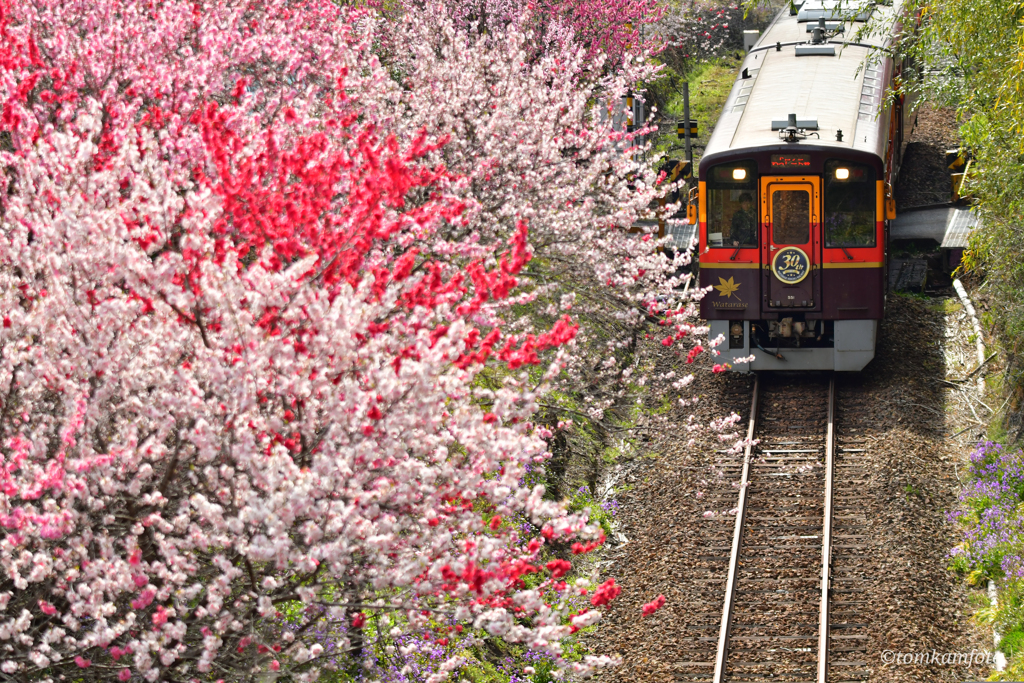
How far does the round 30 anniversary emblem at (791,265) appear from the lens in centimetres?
1370

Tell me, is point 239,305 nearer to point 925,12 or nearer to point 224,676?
point 224,676

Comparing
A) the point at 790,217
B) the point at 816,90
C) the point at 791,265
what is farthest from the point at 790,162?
the point at 816,90

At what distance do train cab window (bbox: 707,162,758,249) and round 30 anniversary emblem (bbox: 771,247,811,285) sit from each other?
34 cm

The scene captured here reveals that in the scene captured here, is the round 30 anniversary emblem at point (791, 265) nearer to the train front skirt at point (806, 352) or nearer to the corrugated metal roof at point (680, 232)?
the train front skirt at point (806, 352)

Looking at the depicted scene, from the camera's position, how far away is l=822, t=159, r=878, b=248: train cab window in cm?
1344

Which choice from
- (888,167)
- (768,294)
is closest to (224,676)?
(768,294)

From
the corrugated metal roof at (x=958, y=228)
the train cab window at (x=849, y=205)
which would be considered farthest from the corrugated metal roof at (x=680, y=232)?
the train cab window at (x=849, y=205)

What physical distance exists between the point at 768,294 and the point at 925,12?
3.69m

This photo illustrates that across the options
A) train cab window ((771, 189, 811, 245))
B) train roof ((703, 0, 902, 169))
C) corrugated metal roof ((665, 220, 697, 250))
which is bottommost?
corrugated metal roof ((665, 220, 697, 250))

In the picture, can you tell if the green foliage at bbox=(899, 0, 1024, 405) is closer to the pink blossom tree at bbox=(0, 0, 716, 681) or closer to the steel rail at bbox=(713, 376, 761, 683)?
the steel rail at bbox=(713, 376, 761, 683)

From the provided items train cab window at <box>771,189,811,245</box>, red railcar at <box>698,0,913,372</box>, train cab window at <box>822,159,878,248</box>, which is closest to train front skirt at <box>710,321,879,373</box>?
red railcar at <box>698,0,913,372</box>

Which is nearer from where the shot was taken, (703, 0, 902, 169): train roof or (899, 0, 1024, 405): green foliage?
(899, 0, 1024, 405): green foliage

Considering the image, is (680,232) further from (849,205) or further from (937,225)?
(849,205)

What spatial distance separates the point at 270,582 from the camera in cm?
517
